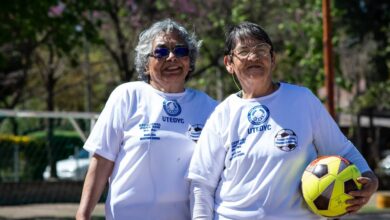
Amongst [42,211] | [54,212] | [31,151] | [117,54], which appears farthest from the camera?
[117,54]

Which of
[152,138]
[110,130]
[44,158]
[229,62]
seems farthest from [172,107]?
[44,158]

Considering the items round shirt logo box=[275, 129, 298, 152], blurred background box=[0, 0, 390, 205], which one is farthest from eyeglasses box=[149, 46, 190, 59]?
blurred background box=[0, 0, 390, 205]

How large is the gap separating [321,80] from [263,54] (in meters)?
15.3

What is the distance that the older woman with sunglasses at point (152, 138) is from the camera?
174 inches

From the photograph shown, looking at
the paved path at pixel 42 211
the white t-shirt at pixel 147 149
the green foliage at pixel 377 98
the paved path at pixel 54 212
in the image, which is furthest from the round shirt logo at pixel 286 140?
the green foliage at pixel 377 98

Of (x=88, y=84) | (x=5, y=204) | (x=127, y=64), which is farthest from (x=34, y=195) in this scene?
(x=88, y=84)

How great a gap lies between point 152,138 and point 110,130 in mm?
234

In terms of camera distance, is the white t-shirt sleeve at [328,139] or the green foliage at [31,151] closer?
the white t-shirt sleeve at [328,139]

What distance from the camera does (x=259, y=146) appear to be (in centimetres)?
396

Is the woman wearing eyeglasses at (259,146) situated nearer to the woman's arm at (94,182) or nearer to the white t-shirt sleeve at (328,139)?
the white t-shirt sleeve at (328,139)

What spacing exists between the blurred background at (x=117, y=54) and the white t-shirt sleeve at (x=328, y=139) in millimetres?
8054

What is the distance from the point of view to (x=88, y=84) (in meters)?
28.4

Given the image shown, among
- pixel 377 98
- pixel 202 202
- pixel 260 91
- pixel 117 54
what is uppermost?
pixel 260 91

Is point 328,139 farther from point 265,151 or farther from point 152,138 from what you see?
point 152,138
